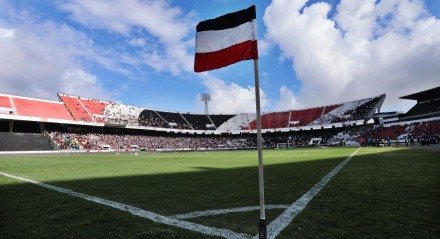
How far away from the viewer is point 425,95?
7544 cm

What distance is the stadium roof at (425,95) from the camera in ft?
235

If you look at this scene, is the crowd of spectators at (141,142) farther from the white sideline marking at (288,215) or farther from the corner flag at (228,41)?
the corner flag at (228,41)

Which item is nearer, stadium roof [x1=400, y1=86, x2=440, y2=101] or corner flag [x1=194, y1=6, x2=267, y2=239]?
corner flag [x1=194, y1=6, x2=267, y2=239]

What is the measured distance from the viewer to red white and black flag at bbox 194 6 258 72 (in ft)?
18.3

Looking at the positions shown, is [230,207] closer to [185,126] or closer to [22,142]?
[22,142]

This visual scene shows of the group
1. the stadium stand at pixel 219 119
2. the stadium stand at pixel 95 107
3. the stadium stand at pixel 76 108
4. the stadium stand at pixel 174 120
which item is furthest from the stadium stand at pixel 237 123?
the stadium stand at pixel 76 108

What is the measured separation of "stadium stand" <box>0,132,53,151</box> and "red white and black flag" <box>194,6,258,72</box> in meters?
56.7

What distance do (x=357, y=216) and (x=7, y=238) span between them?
19.3 ft

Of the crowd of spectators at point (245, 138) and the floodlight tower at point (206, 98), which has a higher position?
the floodlight tower at point (206, 98)

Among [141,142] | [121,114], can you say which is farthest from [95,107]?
[141,142]

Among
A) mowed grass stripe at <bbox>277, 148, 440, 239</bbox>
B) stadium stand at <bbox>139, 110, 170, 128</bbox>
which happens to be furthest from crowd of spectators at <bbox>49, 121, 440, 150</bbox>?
mowed grass stripe at <bbox>277, 148, 440, 239</bbox>

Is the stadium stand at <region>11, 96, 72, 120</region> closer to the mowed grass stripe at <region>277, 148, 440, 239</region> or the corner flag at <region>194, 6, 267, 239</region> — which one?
the corner flag at <region>194, 6, 267, 239</region>

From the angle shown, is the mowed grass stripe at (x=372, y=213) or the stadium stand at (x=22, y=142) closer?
the mowed grass stripe at (x=372, y=213)

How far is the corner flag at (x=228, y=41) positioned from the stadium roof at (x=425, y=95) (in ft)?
259
